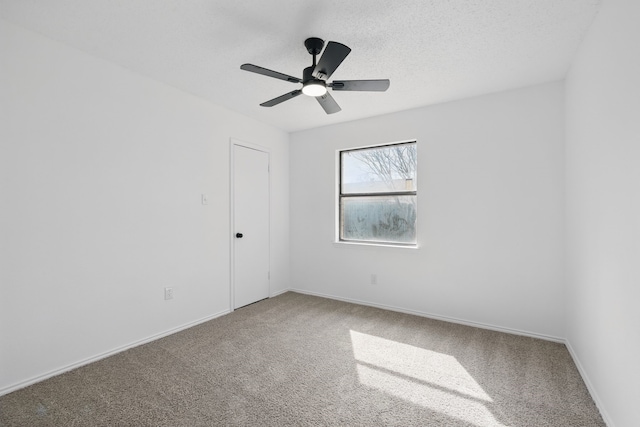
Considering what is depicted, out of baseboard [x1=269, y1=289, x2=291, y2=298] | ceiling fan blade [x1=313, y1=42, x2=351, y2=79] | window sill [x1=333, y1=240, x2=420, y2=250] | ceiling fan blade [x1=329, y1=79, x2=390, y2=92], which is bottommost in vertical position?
baseboard [x1=269, y1=289, x2=291, y2=298]

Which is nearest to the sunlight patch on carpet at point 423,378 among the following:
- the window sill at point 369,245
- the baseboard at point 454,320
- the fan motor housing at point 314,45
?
the baseboard at point 454,320

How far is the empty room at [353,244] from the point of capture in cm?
183

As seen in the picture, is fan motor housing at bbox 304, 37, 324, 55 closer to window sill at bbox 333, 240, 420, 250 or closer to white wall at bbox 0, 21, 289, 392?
white wall at bbox 0, 21, 289, 392

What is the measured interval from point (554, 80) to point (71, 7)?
3.88 metres

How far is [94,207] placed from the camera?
2443mm

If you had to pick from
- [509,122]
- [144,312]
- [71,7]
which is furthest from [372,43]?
[144,312]

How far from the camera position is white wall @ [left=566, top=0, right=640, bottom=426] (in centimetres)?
144

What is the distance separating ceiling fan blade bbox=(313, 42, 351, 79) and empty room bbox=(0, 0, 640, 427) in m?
0.02

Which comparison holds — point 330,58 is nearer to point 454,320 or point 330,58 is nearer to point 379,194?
point 379,194

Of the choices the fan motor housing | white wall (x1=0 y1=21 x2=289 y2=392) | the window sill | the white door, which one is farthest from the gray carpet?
the fan motor housing

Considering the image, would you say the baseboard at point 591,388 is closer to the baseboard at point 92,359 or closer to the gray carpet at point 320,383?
the gray carpet at point 320,383

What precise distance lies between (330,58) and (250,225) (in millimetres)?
2559

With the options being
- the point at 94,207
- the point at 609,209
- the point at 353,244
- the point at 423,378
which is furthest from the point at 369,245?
the point at 94,207

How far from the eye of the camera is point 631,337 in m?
1.46
